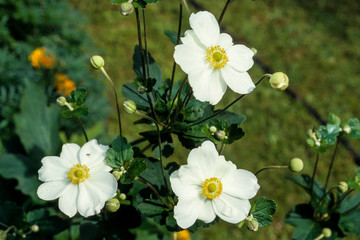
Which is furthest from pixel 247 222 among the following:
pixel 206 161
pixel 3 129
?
pixel 3 129

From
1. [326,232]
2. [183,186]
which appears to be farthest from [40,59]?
[326,232]

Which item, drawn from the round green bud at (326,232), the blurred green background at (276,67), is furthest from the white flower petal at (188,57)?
the blurred green background at (276,67)

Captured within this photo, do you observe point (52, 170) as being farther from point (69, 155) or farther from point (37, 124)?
point (37, 124)

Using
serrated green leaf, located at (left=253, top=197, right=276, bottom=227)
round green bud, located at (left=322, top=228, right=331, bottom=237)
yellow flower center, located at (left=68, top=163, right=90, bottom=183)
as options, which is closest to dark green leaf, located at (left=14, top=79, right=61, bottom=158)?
yellow flower center, located at (left=68, top=163, right=90, bottom=183)

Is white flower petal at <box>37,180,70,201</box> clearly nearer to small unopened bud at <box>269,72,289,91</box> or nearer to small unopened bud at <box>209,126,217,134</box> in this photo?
small unopened bud at <box>209,126,217,134</box>

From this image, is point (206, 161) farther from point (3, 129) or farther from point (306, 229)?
point (3, 129)

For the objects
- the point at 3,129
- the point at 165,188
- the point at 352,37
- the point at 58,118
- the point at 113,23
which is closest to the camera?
the point at 165,188
